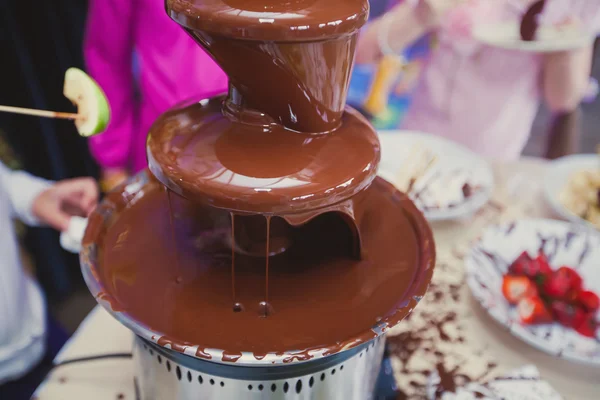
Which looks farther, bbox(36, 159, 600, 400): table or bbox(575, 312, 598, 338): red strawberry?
bbox(575, 312, 598, 338): red strawberry

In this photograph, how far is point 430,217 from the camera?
1.56 meters

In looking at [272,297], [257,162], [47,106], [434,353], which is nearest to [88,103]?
[257,162]

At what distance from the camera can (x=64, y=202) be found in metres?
1.72

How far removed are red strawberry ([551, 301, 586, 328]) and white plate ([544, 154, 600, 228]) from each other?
1.38 feet

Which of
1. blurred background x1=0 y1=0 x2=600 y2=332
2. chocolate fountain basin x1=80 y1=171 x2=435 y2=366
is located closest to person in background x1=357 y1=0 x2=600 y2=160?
blurred background x1=0 y1=0 x2=600 y2=332

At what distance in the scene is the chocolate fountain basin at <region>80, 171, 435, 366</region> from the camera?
729 millimetres

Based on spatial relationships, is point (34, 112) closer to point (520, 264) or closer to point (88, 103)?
point (88, 103)

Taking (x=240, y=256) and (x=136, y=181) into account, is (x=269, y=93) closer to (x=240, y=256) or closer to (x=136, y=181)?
(x=240, y=256)

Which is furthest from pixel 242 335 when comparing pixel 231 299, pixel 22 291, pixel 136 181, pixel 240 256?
pixel 22 291

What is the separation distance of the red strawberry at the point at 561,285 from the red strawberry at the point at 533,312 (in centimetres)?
4

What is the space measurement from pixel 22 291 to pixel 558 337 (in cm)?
159

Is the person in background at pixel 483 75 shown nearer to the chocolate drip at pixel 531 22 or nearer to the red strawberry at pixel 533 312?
the chocolate drip at pixel 531 22

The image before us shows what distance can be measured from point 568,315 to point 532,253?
24 centimetres

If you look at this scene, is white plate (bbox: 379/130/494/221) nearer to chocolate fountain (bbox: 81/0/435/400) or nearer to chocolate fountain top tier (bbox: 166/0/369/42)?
chocolate fountain (bbox: 81/0/435/400)
